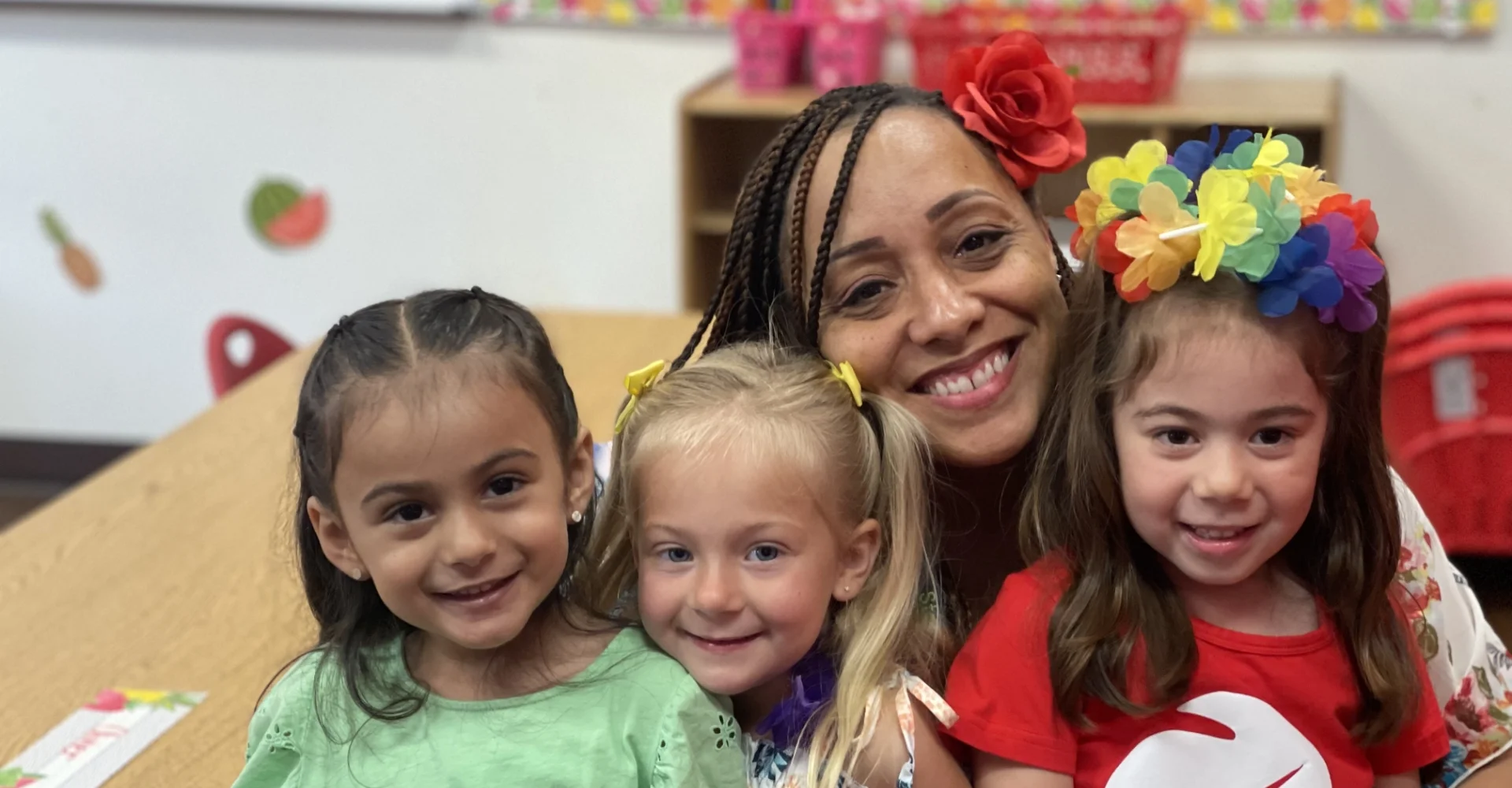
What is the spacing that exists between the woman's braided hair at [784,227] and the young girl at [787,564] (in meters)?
0.17

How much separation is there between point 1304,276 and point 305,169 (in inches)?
133

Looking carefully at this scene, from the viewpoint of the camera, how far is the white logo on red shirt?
1.30 m

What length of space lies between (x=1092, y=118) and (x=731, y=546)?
2208mm

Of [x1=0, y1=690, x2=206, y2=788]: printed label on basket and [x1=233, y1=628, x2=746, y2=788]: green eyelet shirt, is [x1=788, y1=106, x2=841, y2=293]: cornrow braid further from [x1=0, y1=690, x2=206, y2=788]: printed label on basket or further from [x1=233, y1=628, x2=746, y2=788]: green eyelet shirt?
[x1=0, y1=690, x2=206, y2=788]: printed label on basket

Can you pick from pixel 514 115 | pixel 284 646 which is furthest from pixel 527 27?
pixel 284 646

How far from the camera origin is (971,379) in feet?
4.84

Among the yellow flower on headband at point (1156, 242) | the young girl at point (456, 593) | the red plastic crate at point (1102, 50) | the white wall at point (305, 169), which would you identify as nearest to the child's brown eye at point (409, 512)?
the young girl at point (456, 593)

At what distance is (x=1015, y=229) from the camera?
4.99 ft

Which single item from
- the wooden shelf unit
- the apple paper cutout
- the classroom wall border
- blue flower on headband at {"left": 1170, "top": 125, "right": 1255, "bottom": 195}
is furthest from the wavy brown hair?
the classroom wall border

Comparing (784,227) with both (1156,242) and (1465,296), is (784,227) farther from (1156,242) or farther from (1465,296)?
(1465,296)

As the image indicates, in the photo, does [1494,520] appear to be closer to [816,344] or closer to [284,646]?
[816,344]

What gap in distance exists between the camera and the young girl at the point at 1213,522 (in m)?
1.22

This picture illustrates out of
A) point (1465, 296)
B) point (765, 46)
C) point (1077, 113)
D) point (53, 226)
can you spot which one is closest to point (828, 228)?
point (1077, 113)

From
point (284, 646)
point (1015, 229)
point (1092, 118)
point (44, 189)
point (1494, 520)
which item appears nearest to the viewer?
point (1015, 229)
